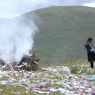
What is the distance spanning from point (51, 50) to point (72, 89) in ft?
533

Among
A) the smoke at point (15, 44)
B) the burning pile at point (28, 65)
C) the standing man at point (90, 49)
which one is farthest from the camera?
the smoke at point (15, 44)

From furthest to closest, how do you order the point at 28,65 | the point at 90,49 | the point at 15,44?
the point at 15,44 < the point at 90,49 < the point at 28,65

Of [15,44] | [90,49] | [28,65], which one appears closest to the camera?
[28,65]

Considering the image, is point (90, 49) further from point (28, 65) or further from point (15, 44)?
point (15, 44)

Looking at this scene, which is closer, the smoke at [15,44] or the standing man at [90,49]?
the standing man at [90,49]

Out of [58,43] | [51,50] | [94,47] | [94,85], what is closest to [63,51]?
[51,50]

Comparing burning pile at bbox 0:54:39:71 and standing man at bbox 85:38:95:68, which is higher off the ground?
standing man at bbox 85:38:95:68

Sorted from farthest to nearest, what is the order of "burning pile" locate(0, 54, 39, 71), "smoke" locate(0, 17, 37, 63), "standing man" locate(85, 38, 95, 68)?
"smoke" locate(0, 17, 37, 63), "standing man" locate(85, 38, 95, 68), "burning pile" locate(0, 54, 39, 71)

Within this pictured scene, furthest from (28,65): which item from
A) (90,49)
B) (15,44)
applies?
(15,44)

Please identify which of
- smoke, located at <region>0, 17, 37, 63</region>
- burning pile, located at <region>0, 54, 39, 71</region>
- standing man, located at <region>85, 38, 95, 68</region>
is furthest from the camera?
smoke, located at <region>0, 17, 37, 63</region>

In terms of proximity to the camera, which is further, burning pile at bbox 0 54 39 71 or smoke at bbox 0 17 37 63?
smoke at bbox 0 17 37 63

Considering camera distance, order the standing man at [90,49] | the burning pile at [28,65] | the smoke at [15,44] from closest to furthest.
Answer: the burning pile at [28,65] → the standing man at [90,49] → the smoke at [15,44]

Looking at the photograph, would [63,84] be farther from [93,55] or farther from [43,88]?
[93,55]

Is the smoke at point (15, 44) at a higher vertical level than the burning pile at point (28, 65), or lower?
higher
